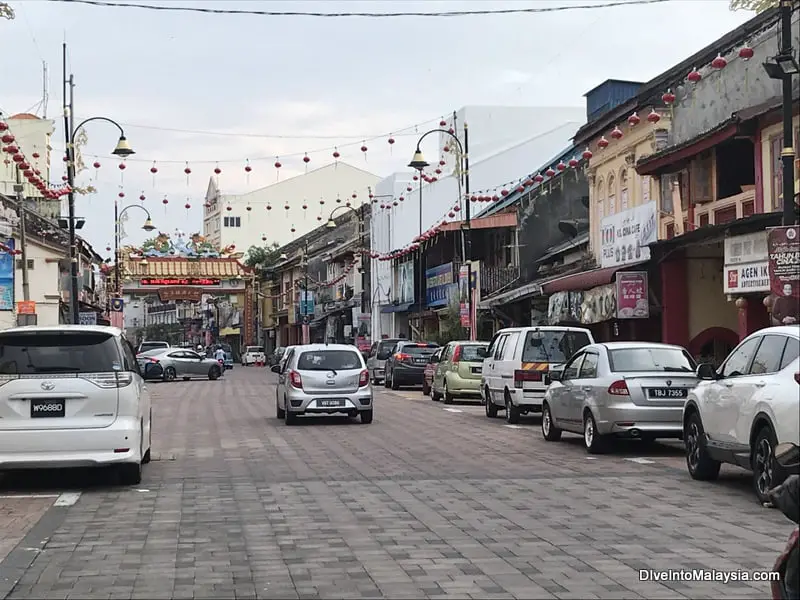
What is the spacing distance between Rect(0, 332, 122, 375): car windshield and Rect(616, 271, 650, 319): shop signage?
1765 centimetres

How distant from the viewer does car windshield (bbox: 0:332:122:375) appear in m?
12.8

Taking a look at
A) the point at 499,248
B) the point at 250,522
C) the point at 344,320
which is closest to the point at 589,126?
the point at 499,248

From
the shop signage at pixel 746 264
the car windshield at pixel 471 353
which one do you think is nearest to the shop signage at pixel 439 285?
the car windshield at pixel 471 353

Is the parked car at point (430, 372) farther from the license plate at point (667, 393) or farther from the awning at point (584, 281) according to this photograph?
the license plate at point (667, 393)

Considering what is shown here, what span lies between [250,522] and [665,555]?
382 cm

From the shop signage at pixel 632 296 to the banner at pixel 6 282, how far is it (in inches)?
1344

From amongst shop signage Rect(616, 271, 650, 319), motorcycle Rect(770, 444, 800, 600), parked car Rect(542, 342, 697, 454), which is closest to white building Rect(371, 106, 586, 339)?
shop signage Rect(616, 271, 650, 319)

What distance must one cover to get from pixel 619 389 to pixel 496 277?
106 feet

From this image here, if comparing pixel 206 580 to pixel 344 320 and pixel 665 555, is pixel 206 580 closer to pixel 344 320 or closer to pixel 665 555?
pixel 665 555

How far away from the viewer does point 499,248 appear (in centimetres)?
4956

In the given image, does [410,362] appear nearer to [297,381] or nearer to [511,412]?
[511,412]

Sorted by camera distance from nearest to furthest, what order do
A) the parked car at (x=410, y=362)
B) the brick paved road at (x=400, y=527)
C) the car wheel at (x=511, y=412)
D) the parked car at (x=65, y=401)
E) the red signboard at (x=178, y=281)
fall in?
the brick paved road at (x=400, y=527) < the parked car at (x=65, y=401) < the car wheel at (x=511, y=412) < the parked car at (x=410, y=362) < the red signboard at (x=178, y=281)

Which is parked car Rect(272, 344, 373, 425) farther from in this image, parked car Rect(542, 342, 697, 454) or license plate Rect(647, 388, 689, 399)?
license plate Rect(647, 388, 689, 399)

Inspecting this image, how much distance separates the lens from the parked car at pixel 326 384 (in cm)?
2309
